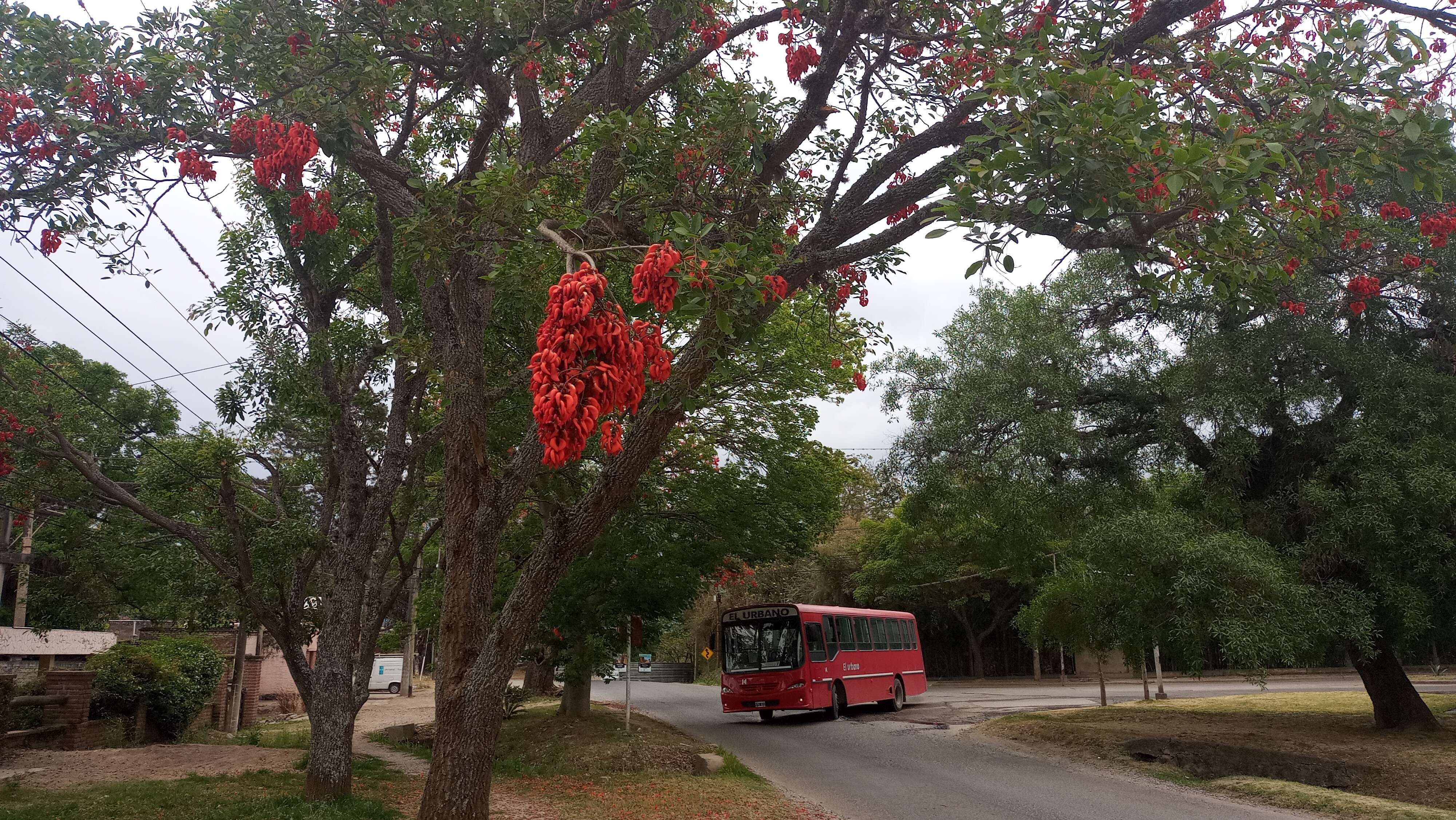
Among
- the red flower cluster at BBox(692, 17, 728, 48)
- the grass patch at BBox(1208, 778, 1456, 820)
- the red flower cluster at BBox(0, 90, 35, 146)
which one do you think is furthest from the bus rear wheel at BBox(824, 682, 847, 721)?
the red flower cluster at BBox(0, 90, 35, 146)

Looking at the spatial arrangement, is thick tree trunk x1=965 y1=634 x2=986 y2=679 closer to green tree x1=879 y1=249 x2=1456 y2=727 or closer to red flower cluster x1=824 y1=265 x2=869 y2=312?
green tree x1=879 y1=249 x2=1456 y2=727

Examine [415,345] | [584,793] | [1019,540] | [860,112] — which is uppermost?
[860,112]

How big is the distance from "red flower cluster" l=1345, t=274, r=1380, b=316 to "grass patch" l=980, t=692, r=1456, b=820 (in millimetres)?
5361

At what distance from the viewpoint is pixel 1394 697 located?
14.6 m

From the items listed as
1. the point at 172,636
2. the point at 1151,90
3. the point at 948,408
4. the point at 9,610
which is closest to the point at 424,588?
the point at 172,636

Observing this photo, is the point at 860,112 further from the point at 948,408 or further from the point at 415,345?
the point at 948,408

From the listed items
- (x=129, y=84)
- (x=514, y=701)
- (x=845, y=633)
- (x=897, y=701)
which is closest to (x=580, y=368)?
(x=129, y=84)

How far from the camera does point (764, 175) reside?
782cm

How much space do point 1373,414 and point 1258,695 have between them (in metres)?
14.4

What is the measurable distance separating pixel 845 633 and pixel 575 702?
684 cm

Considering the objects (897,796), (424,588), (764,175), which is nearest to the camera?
(764,175)

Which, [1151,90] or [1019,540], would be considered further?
[1019,540]

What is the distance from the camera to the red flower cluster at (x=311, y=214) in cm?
845

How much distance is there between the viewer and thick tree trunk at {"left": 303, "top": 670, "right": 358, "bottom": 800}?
9859 mm
